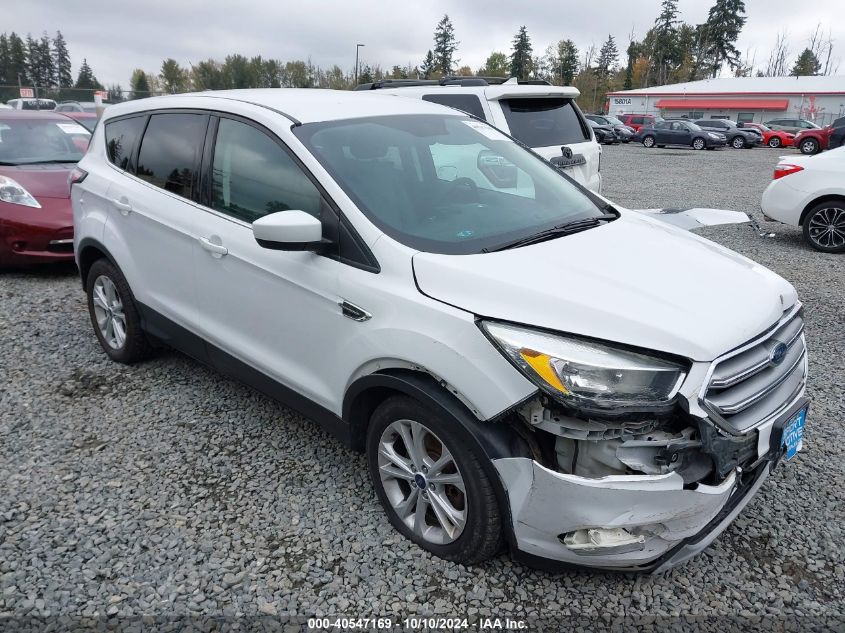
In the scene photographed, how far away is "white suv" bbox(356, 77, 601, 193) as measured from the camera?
252 inches

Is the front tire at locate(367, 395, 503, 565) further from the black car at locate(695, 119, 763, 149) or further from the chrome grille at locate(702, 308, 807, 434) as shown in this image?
the black car at locate(695, 119, 763, 149)

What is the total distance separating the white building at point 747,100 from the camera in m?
48.8

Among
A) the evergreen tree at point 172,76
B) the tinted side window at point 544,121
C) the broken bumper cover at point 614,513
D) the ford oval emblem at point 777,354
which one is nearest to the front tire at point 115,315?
the broken bumper cover at point 614,513

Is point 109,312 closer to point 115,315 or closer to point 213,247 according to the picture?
point 115,315

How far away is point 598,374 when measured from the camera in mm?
2086

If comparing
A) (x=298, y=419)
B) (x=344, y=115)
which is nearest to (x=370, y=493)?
(x=298, y=419)

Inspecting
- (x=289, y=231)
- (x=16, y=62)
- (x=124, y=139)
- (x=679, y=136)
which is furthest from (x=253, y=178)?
(x=16, y=62)

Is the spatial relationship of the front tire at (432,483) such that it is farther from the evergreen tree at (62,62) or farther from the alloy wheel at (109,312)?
the evergreen tree at (62,62)

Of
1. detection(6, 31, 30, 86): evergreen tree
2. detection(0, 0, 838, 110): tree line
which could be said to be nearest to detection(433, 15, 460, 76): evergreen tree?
detection(0, 0, 838, 110): tree line

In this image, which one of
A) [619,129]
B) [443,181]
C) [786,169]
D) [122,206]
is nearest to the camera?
[443,181]

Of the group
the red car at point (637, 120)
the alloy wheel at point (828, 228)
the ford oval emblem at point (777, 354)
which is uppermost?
the red car at point (637, 120)

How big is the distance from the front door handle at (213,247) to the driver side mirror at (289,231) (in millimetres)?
618

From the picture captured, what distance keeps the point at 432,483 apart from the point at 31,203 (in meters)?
5.57

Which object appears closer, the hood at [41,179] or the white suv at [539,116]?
the hood at [41,179]
